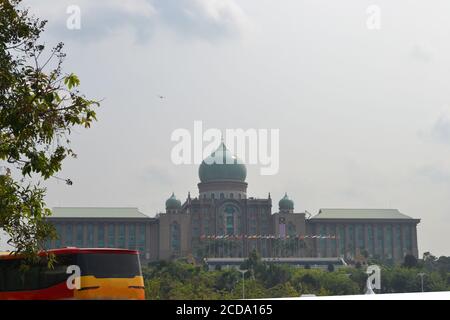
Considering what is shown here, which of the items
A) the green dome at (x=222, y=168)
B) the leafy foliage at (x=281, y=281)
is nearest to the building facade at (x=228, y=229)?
the green dome at (x=222, y=168)

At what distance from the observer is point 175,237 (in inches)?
6668

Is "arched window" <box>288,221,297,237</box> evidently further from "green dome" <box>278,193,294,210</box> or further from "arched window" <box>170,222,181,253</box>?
"arched window" <box>170,222,181,253</box>

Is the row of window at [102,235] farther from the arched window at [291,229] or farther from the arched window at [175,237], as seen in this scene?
the arched window at [291,229]

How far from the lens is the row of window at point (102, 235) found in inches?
6708

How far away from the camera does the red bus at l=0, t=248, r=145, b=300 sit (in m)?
22.1

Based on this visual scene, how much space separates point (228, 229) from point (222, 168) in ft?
50.5

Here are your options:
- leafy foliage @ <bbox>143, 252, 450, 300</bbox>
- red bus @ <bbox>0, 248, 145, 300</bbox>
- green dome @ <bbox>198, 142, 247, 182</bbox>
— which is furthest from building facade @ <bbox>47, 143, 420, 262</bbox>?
red bus @ <bbox>0, 248, 145, 300</bbox>

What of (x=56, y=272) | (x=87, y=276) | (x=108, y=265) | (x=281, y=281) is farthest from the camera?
(x=281, y=281)

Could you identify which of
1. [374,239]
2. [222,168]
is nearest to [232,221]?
[222,168]

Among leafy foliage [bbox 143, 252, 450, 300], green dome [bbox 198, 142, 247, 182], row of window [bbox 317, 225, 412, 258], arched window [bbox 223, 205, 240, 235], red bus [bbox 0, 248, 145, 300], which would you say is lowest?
leafy foliage [bbox 143, 252, 450, 300]

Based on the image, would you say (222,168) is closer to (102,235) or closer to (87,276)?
(102,235)
